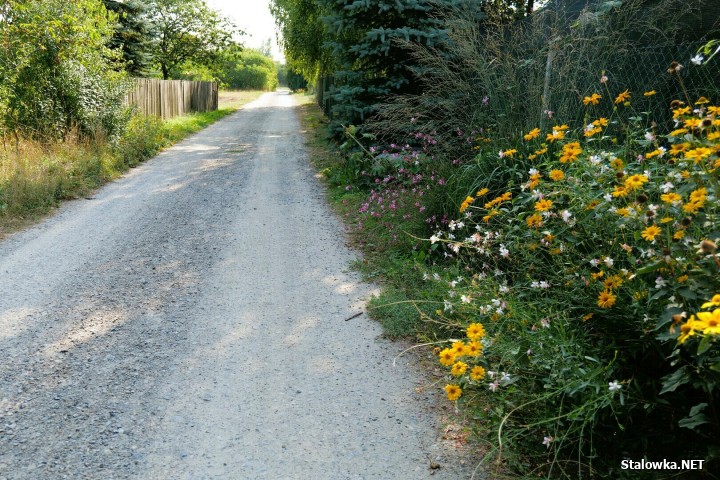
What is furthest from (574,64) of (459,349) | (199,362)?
(199,362)

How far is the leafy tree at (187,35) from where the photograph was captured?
82.4ft

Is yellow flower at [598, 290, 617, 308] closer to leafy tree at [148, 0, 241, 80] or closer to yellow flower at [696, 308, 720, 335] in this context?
yellow flower at [696, 308, 720, 335]

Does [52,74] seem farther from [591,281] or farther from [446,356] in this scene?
[591,281]

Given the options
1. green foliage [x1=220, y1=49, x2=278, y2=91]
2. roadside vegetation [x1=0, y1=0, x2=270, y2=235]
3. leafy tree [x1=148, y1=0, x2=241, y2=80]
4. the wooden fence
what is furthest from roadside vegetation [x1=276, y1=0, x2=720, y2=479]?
green foliage [x1=220, y1=49, x2=278, y2=91]

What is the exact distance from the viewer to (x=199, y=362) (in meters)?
3.40

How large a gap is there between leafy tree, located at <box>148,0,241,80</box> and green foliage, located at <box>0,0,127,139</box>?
47.5 ft

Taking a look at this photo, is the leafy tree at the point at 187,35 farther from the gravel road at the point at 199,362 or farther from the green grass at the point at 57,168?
the gravel road at the point at 199,362

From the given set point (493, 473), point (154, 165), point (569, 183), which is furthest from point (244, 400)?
point (154, 165)

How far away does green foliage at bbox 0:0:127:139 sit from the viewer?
32.7ft

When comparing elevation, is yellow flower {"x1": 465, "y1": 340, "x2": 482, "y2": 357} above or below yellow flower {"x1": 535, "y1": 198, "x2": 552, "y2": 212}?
below

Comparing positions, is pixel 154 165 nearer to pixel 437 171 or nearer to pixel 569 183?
pixel 437 171

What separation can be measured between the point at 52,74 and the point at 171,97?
33.3ft

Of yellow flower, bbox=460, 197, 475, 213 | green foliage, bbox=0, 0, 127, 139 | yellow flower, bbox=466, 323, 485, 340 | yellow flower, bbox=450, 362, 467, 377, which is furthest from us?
green foliage, bbox=0, 0, 127, 139

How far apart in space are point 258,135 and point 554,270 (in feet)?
48.5
